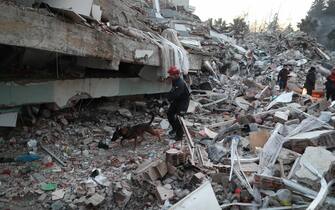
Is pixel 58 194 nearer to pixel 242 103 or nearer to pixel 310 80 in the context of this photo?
pixel 242 103

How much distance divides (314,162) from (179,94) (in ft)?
11.0

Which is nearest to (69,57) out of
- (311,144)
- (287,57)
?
Result: (311,144)

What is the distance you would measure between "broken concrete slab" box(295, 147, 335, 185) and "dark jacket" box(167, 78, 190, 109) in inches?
123

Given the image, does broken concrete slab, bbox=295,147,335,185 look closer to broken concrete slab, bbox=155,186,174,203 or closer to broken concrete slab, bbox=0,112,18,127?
broken concrete slab, bbox=155,186,174,203

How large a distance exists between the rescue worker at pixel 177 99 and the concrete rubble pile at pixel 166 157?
22 cm

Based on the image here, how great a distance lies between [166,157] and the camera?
19.7ft

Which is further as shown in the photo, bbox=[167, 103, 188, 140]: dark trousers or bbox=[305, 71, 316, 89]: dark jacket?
bbox=[305, 71, 316, 89]: dark jacket

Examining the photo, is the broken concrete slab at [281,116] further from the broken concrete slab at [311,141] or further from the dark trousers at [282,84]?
the dark trousers at [282,84]

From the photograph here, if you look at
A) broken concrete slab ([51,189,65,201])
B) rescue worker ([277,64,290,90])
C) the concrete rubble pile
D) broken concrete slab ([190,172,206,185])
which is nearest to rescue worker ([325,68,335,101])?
the concrete rubble pile

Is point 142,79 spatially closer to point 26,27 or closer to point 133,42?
point 133,42

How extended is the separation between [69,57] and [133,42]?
161 cm

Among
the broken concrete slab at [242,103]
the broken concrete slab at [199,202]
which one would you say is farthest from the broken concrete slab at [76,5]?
the broken concrete slab at [242,103]

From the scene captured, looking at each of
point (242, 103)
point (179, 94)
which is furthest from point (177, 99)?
point (242, 103)

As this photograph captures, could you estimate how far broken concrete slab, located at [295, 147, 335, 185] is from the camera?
475cm
